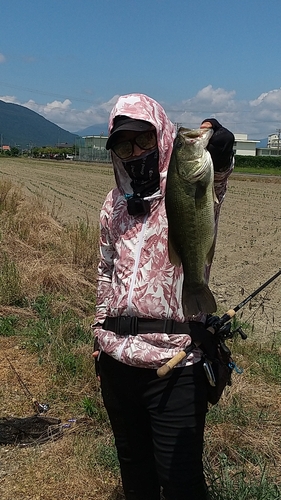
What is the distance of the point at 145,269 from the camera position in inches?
83.5

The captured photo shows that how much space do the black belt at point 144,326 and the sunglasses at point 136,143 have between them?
704mm

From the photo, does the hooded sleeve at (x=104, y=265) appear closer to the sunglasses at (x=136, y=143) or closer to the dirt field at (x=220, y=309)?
the sunglasses at (x=136, y=143)

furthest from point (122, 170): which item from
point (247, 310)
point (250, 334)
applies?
point (247, 310)

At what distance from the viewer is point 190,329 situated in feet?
6.77

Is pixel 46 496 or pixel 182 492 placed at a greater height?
pixel 182 492

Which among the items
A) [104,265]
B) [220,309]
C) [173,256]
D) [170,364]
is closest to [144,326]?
[170,364]

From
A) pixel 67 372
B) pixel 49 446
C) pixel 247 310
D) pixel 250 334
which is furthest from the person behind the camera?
pixel 247 310

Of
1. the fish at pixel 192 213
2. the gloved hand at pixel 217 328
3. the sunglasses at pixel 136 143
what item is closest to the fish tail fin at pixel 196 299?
the fish at pixel 192 213

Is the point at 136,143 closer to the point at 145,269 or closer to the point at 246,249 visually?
the point at 145,269

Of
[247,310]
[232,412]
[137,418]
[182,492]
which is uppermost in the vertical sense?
[137,418]

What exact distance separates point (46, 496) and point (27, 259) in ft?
18.4

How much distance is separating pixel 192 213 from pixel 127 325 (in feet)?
1.92

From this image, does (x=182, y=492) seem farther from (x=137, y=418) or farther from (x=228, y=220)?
(x=228, y=220)

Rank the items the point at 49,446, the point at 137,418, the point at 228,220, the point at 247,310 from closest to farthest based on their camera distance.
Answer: the point at 137,418 < the point at 49,446 < the point at 247,310 < the point at 228,220
